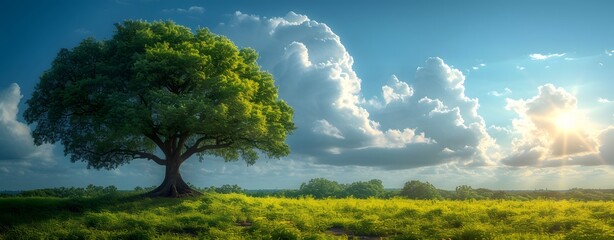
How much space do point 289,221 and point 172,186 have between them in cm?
1857

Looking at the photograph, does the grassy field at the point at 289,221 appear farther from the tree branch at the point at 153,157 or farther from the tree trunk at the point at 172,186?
the tree branch at the point at 153,157

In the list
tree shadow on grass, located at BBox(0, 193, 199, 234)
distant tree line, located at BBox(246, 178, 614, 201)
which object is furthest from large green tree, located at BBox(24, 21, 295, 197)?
distant tree line, located at BBox(246, 178, 614, 201)

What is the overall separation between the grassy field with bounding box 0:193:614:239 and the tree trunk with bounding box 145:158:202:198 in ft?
13.9

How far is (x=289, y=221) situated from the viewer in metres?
24.7

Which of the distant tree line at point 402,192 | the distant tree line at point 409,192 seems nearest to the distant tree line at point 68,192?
the distant tree line at point 402,192

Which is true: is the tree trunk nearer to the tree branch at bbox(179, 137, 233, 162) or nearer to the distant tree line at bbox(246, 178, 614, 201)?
the tree branch at bbox(179, 137, 233, 162)

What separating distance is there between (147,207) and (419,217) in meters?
18.7

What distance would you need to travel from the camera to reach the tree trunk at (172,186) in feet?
130

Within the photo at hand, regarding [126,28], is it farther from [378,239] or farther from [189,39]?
[378,239]

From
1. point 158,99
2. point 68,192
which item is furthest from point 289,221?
point 68,192

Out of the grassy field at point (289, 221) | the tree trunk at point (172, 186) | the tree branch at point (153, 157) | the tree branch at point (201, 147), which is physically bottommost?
the grassy field at point (289, 221)

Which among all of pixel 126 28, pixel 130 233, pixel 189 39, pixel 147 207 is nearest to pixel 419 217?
pixel 130 233

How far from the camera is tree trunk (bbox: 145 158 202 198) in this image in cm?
3953

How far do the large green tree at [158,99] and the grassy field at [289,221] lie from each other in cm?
621
